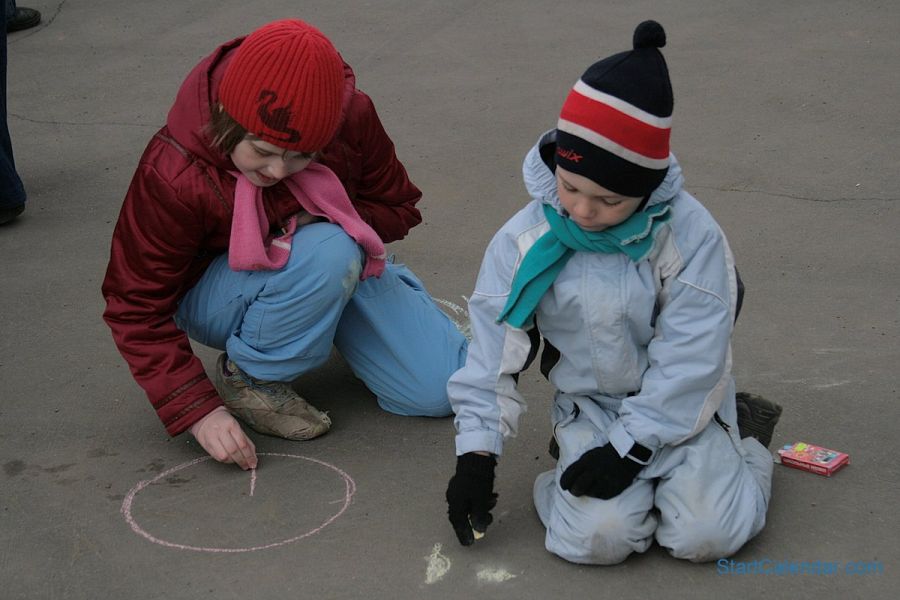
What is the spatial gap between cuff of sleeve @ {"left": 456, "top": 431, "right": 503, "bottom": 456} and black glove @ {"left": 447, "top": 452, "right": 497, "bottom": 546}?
0.5 inches

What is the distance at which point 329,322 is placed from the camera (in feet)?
10.3

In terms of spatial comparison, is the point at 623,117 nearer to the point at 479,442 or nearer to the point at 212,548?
the point at 479,442

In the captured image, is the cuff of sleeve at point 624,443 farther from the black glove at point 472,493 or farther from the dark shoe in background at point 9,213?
the dark shoe in background at point 9,213

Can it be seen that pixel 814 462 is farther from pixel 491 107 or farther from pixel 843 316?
pixel 491 107

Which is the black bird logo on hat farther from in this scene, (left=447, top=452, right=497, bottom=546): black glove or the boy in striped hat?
(left=447, top=452, right=497, bottom=546): black glove

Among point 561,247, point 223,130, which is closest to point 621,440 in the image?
point 561,247

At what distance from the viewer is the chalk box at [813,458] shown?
2928mm

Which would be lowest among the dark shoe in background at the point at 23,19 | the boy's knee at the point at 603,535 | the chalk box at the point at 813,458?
the dark shoe in background at the point at 23,19

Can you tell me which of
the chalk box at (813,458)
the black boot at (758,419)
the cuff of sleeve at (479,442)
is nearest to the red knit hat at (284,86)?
the cuff of sleeve at (479,442)

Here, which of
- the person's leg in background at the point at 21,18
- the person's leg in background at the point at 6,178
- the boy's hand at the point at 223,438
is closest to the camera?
the boy's hand at the point at 223,438

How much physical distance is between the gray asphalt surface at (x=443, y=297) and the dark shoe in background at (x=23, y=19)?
0.05 meters

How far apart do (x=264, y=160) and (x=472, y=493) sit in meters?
0.92

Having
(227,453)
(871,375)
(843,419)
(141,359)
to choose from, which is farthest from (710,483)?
(141,359)

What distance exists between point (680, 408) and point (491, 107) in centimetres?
335
